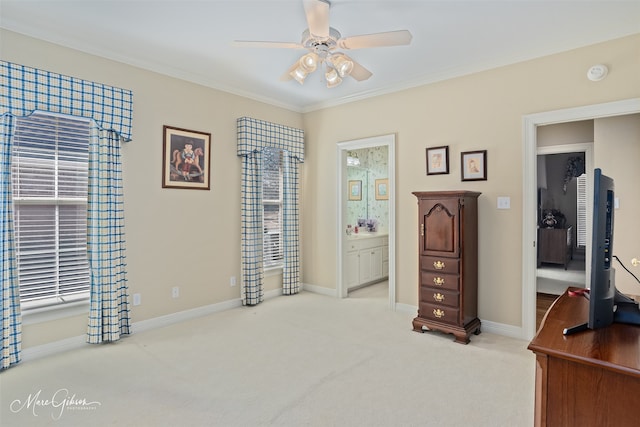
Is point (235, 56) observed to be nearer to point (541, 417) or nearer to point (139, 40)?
point (139, 40)

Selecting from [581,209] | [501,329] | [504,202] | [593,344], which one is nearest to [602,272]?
[593,344]

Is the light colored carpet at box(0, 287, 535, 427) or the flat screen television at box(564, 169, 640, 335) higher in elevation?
the flat screen television at box(564, 169, 640, 335)

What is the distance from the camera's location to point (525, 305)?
3252 mm

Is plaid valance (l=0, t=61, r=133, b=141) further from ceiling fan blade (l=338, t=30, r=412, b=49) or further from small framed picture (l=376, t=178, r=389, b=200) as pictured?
small framed picture (l=376, t=178, r=389, b=200)

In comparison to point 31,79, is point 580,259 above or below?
below

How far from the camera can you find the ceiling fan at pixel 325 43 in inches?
83.4

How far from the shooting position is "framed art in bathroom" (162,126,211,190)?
362 centimetres

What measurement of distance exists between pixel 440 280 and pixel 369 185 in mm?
3231

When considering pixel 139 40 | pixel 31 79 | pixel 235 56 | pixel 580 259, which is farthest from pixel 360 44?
pixel 580 259

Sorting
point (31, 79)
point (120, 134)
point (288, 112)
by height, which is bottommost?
point (120, 134)

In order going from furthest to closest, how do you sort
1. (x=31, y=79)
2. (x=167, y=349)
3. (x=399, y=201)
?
(x=399, y=201)
(x=167, y=349)
(x=31, y=79)

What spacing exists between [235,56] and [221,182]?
1.44 metres

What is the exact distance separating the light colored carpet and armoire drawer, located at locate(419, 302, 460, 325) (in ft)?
0.56

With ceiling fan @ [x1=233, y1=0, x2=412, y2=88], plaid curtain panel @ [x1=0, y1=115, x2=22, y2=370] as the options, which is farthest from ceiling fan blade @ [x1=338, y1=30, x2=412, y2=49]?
plaid curtain panel @ [x1=0, y1=115, x2=22, y2=370]
